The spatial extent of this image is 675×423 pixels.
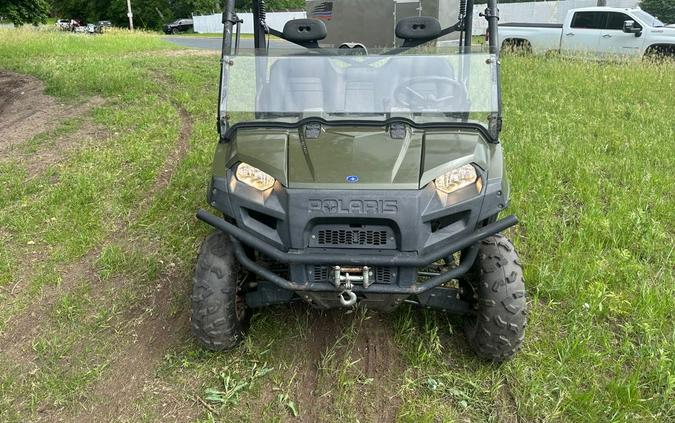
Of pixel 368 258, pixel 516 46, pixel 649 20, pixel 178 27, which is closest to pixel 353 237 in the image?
pixel 368 258

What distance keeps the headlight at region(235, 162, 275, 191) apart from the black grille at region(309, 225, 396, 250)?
36 cm

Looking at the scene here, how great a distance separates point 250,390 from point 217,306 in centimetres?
48

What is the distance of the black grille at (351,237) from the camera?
273 cm

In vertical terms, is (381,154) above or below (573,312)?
above

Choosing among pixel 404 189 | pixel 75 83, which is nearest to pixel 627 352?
pixel 404 189

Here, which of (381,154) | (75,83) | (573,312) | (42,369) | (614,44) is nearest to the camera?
(381,154)

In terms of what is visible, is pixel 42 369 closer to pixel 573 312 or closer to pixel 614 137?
pixel 573 312

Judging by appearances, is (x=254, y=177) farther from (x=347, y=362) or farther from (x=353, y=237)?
(x=347, y=362)

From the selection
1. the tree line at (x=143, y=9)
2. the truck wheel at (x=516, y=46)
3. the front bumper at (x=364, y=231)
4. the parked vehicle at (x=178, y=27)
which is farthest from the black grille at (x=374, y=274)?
the parked vehicle at (x=178, y=27)

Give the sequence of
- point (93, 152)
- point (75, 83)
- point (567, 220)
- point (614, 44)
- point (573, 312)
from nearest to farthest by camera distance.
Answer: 1. point (573, 312)
2. point (567, 220)
3. point (93, 152)
4. point (75, 83)
5. point (614, 44)

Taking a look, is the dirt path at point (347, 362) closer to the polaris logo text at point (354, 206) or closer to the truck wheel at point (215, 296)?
the truck wheel at point (215, 296)

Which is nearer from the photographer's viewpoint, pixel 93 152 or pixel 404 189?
pixel 404 189

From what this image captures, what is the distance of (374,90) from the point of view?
11.1ft

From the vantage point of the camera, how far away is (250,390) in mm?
3002
